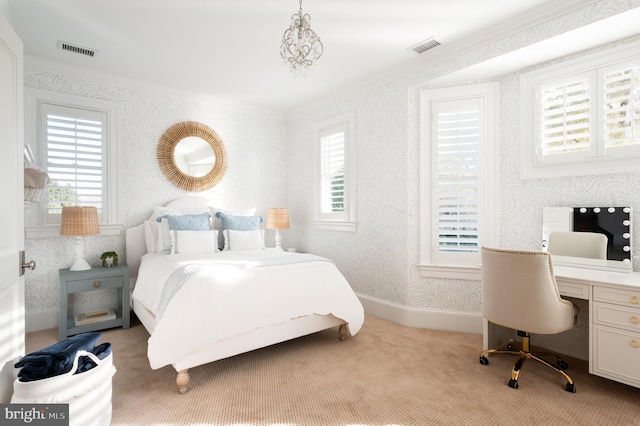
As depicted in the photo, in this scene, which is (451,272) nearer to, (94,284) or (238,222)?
(238,222)

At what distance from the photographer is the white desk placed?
1.99 metres

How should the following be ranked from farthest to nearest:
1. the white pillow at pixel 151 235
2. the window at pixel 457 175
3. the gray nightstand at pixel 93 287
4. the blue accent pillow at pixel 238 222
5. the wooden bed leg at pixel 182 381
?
the blue accent pillow at pixel 238 222 → the white pillow at pixel 151 235 → the window at pixel 457 175 → the gray nightstand at pixel 93 287 → the wooden bed leg at pixel 182 381

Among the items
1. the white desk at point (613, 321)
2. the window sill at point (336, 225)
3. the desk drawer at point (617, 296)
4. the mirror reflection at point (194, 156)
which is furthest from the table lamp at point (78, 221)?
the desk drawer at point (617, 296)

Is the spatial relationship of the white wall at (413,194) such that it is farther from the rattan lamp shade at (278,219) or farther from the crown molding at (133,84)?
the crown molding at (133,84)

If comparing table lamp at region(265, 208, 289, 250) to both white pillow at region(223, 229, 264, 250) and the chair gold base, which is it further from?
the chair gold base

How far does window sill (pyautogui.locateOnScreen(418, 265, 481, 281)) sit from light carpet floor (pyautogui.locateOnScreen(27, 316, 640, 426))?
0.63m

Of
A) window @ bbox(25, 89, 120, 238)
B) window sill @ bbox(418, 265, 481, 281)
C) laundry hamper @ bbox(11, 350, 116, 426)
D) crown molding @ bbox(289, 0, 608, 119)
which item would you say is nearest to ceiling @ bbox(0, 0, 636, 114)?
crown molding @ bbox(289, 0, 608, 119)

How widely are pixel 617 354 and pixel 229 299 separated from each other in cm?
251

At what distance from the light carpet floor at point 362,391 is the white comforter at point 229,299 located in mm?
301

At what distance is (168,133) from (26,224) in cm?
168

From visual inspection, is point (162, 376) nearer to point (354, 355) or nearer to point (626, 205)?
point (354, 355)

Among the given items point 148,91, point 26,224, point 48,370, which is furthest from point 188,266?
point 148,91

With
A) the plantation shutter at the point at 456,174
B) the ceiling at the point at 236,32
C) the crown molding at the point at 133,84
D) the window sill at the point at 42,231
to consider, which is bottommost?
the window sill at the point at 42,231

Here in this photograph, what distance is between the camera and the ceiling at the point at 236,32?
7.98 feet
